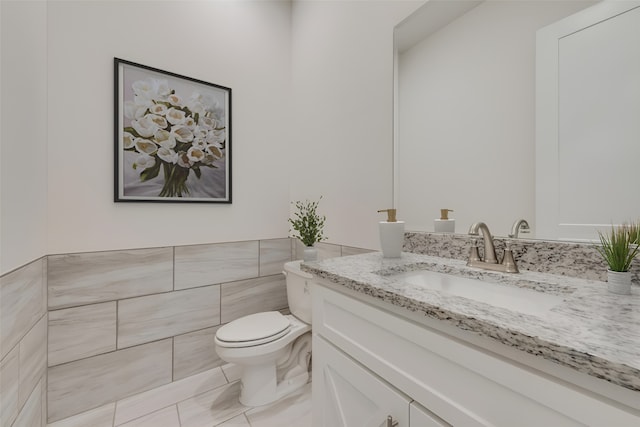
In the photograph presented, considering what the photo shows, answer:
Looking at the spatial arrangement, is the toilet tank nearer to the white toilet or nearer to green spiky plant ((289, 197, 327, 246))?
the white toilet

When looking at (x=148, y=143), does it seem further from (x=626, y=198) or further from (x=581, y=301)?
(x=626, y=198)

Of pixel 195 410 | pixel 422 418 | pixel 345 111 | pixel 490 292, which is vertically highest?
pixel 345 111

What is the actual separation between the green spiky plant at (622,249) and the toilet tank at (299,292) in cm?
130

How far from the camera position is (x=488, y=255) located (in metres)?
1.01

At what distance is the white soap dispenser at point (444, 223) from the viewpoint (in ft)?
3.92

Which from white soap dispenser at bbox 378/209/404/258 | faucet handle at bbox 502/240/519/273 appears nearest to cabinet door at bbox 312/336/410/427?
white soap dispenser at bbox 378/209/404/258

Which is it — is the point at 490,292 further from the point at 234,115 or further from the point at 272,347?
the point at 234,115

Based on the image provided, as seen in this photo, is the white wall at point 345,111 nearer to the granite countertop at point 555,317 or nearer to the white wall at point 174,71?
the white wall at point 174,71

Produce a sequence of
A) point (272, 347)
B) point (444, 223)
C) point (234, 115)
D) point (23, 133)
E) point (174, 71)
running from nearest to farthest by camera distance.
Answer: point (23, 133) → point (444, 223) → point (272, 347) → point (174, 71) → point (234, 115)

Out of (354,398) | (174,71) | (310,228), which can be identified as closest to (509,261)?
(354,398)

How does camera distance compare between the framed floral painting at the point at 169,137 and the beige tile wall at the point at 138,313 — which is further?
the framed floral painting at the point at 169,137

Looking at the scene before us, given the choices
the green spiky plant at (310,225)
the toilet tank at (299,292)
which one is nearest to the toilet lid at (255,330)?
the toilet tank at (299,292)

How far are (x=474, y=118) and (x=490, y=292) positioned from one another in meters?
0.69

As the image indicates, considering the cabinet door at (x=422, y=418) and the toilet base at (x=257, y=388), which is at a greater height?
the cabinet door at (x=422, y=418)
